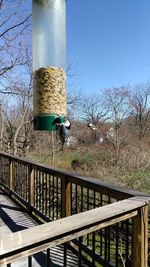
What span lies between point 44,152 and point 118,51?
736 cm

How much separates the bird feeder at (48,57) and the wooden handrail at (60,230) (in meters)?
1.01

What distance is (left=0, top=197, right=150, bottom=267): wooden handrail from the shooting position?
4.29 feet

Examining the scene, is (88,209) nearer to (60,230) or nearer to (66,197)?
(66,197)

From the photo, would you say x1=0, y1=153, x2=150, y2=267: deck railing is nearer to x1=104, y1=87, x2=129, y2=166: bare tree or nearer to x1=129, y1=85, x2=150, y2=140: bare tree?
x1=104, y1=87, x2=129, y2=166: bare tree

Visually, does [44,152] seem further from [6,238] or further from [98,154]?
[6,238]

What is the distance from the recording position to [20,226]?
375 cm

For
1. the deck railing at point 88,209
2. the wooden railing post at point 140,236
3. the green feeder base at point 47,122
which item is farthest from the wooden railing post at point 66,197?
the wooden railing post at point 140,236

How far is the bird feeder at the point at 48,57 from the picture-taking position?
2652 mm

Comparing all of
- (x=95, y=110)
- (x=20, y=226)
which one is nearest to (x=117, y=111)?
(x=95, y=110)

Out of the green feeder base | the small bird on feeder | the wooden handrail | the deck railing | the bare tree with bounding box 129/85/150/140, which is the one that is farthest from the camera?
the bare tree with bounding box 129/85/150/140

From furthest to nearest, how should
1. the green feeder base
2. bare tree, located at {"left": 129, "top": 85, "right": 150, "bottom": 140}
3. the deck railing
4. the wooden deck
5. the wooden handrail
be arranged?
bare tree, located at {"left": 129, "top": 85, "right": 150, "bottom": 140}, the wooden deck, the green feeder base, the deck railing, the wooden handrail

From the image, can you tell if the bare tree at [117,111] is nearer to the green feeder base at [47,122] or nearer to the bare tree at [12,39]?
the bare tree at [12,39]

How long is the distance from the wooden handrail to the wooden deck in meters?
1.13

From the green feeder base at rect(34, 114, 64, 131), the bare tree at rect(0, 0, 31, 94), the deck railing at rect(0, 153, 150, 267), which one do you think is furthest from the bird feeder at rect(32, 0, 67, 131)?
the bare tree at rect(0, 0, 31, 94)
